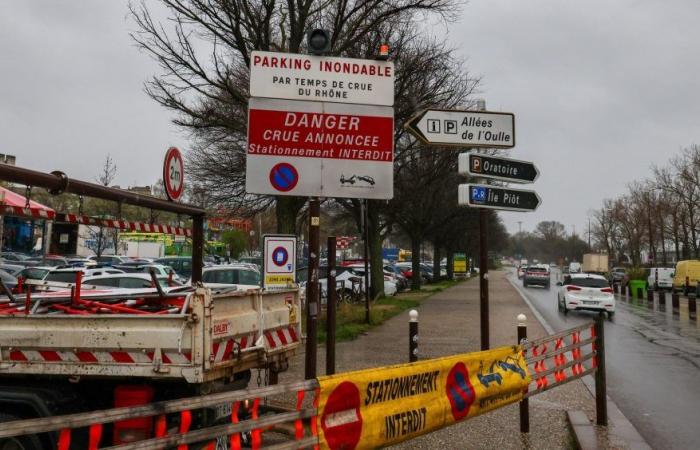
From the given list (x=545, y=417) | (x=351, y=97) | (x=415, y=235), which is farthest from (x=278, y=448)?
(x=415, y=235)

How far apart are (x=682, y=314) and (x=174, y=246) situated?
46493mm

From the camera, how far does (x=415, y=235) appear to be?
38.2 meters

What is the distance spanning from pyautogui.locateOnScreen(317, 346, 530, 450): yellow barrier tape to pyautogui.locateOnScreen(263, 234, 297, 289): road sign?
4743 millimetres

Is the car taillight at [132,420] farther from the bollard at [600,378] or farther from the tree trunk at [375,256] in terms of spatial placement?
the tree trunk at [375,256]

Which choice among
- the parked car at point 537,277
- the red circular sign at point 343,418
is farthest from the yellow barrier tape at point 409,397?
the parked car at point 537,277

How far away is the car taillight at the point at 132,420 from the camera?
12.7 ft

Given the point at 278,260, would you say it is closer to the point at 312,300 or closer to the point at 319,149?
the point at 312,300

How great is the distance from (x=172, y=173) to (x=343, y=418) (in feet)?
14.9

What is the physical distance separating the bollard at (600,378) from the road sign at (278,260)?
459 cm

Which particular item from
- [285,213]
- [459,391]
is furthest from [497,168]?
[285,213]

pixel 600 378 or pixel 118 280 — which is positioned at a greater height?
pixel 118 280

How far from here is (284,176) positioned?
235 inches

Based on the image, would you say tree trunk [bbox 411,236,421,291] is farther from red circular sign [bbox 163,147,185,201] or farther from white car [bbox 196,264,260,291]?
red circular sign [bbox 163,147,185,201]

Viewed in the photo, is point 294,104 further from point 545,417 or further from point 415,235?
point 415,235
